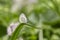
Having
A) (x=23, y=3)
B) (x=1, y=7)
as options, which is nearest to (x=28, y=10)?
(x=23, y=3)

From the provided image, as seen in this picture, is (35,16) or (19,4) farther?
(19,4)

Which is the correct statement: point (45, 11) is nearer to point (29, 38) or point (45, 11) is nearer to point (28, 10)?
point (28, 10)

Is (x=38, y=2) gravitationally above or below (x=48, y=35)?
above

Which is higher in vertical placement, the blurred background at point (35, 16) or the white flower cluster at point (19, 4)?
the white flower cluster at point (19, 4)

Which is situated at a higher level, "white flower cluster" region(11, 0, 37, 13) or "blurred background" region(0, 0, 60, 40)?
"white flower cluster" region(11, 0, 37, 13)

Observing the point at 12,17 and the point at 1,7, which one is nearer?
the point at 12,17

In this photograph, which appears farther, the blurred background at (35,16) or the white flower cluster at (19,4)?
the white flower cluster at (19,4)

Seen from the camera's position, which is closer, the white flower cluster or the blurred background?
the blurred background

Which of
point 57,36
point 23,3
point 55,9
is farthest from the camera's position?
point 23,3
